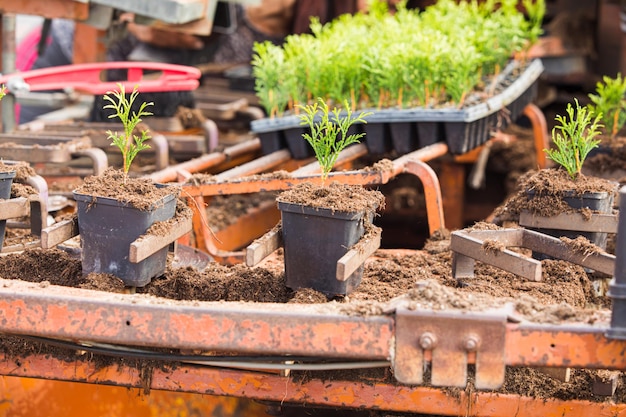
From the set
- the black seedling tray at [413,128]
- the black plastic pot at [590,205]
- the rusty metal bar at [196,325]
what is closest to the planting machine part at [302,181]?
the black seedling tray at [413,128]

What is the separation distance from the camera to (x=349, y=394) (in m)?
2.72

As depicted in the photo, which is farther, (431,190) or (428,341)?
(431,190)

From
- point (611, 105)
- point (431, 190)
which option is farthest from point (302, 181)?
point (611, 105)

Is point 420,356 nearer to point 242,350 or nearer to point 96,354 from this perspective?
point 242,350

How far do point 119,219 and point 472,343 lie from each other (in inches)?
45.0

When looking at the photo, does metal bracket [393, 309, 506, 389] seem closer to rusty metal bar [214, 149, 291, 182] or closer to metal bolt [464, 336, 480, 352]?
metal bolt [464, 336, 480, 352]

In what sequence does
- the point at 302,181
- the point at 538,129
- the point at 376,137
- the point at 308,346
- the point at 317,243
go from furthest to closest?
the point at 538,129 < the point at 376,137 < the point at 302,181 < the point at 317,243 < the point at 308,346

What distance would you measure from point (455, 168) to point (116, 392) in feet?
12.3

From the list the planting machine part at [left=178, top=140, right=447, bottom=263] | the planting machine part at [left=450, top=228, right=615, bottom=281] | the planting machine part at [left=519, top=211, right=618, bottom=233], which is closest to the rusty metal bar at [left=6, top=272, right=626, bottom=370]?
the planting machine part at [left=450, top=228, right=615, bottom=281]

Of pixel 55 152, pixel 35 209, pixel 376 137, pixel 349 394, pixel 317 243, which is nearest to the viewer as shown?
pixel 349 394

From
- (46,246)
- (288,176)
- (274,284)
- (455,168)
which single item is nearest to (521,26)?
(455,168)

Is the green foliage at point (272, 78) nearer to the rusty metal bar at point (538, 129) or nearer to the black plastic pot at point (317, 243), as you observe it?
the rusty metal bar at point (538, 129)

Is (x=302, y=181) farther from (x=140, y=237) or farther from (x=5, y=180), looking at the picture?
(x=5, y=180)

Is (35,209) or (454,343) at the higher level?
(35,209)
